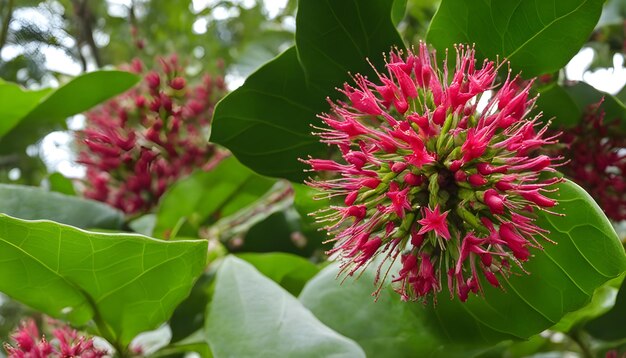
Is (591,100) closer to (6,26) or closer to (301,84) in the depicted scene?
(301,84)

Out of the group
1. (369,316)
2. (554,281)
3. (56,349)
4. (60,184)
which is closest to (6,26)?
(60,184)

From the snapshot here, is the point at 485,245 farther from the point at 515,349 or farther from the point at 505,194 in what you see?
the point at 515,349

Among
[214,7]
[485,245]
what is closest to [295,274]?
[485,245]

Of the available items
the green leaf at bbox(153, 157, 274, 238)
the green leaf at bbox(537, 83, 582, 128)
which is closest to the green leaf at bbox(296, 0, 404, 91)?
the green leaf at bbox(537, 83, 582, 128)

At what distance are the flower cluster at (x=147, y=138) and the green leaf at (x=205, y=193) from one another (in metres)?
0.06

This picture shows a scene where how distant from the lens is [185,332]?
133cm

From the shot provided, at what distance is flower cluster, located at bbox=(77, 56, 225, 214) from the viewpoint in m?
1.41

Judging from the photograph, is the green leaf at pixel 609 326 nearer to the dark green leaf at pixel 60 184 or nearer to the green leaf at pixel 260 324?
the green leaf at pixel 260 324

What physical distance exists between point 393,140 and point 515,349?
101cm

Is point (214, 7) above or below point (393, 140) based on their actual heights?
above

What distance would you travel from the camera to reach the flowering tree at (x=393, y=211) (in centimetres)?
88

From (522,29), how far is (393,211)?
0.32 m

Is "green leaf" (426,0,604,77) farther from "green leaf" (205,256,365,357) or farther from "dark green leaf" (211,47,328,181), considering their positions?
"green leaf" (205,256,365,357)

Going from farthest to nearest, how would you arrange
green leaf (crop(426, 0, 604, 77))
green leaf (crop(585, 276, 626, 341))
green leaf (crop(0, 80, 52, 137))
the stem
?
the stem → green leaf (crop(0, 80, 52, 137)) → green leaf (crop(585, 276, 626, 341)) → green leaf (crop(426, 0, 604, 77))
